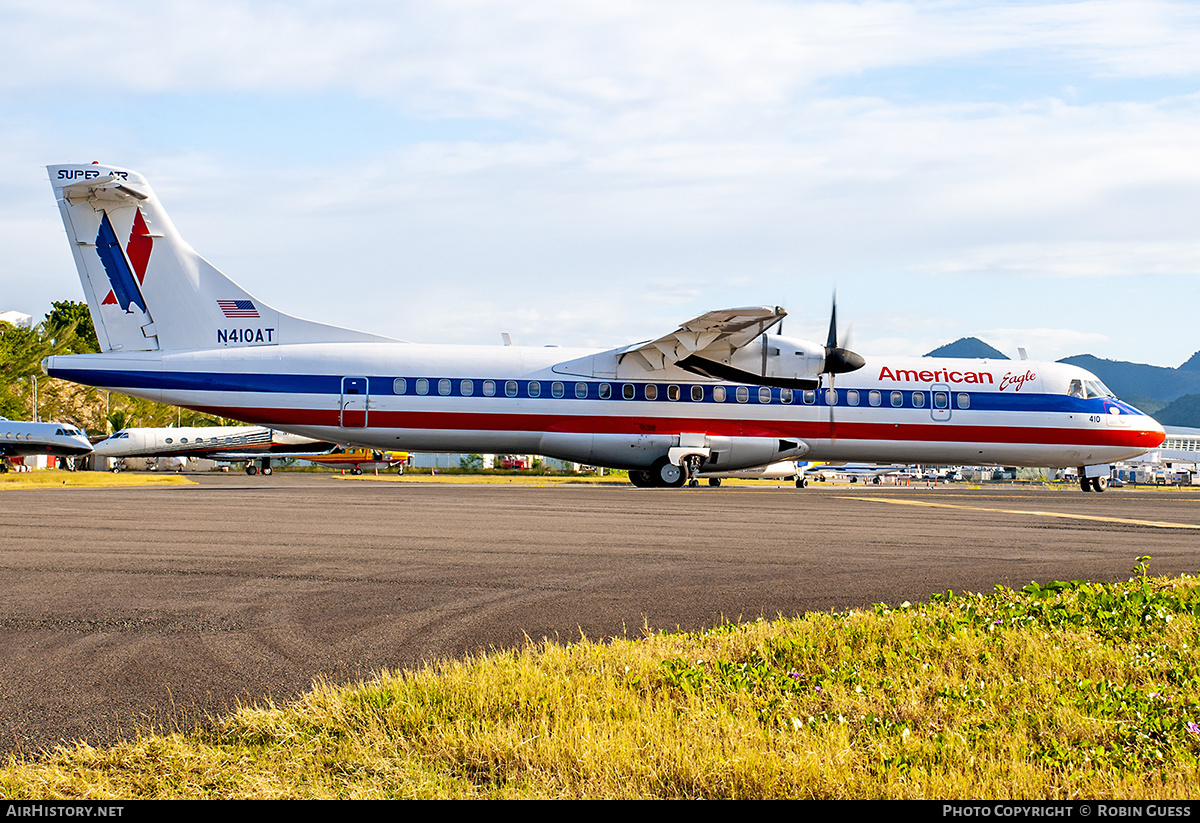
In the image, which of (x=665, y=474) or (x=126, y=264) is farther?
(x=665, y=474)

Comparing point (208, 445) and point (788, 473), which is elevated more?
point (208, 445)

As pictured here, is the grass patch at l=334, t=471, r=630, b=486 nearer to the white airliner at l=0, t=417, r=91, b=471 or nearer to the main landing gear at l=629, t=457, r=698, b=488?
the main landing gear at l=629, t=457, r=698, b=488

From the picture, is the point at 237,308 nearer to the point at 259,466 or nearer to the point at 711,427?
the point at 711,427

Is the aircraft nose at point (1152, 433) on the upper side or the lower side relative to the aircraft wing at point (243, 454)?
upper

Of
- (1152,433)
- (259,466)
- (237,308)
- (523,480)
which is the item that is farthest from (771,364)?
(259,466)

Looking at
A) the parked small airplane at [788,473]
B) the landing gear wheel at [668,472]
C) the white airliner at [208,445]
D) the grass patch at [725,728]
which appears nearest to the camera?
the grass patch at [725,728]

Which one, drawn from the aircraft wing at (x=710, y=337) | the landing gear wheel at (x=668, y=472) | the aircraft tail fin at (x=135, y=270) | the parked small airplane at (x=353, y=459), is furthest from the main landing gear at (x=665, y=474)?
the parked small airplane at (x=353, y=459)

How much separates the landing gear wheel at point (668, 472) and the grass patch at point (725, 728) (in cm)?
2252

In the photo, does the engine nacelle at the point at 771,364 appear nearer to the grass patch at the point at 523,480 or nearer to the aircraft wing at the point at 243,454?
the grass patch at the point at 523,480

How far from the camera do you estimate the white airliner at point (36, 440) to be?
6038cm

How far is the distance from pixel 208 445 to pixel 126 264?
163 ft

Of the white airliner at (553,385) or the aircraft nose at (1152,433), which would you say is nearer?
the white airliner at (553,385)

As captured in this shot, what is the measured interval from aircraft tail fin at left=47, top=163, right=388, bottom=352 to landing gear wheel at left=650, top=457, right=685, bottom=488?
13.3 meters

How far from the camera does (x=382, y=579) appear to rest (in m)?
9.77
